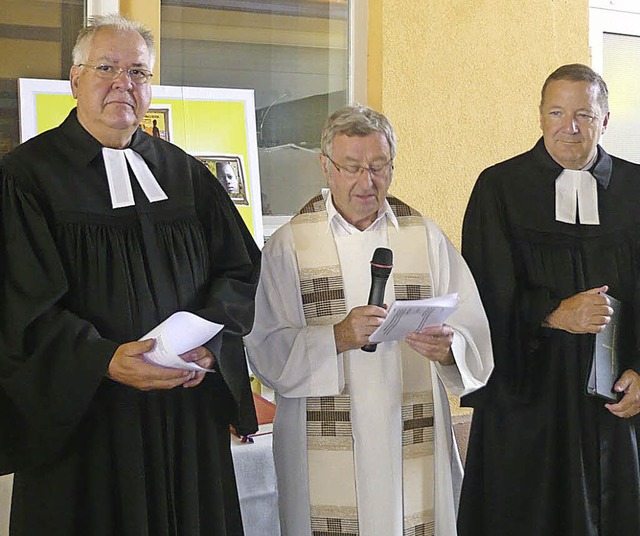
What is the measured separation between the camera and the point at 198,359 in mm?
2771

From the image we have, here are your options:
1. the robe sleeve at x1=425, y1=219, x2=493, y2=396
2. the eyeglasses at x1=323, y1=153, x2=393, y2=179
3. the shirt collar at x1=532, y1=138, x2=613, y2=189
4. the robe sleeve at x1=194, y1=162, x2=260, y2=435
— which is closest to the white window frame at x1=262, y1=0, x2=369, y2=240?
the shirt collar at x1=532, y1=138, x2=613, y2=189

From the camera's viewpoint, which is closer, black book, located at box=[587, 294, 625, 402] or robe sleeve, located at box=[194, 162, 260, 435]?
robe sleeve, located at box=[194, 162, 260, 435]

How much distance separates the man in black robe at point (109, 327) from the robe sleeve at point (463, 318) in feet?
2.21

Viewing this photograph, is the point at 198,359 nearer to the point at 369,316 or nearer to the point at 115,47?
the point at 369,316

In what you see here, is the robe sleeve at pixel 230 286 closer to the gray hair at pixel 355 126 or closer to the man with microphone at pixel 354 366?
the man with microphone at pixel 354 366

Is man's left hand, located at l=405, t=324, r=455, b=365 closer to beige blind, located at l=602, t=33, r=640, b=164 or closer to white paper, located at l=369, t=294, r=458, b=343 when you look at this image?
white paper, located at l=369, t=294, r=458, b=343

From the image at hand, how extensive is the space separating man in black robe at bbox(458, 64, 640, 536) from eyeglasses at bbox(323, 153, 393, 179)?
0.59 m

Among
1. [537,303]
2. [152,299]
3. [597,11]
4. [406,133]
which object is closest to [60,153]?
[152,299]

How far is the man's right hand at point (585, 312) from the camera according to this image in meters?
3.28

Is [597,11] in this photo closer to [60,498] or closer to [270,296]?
[270,296]

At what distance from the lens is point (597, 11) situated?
575 cm

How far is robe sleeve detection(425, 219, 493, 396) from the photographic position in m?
3.23

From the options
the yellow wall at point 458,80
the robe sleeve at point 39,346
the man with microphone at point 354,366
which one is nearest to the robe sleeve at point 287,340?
the man with microphone at point 354,366

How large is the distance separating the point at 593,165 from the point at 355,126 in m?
0.99
